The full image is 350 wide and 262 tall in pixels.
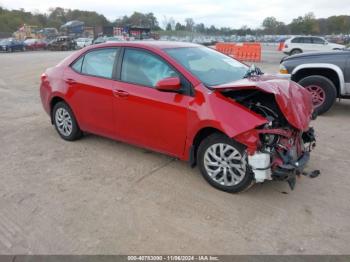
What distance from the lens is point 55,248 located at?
3064mm

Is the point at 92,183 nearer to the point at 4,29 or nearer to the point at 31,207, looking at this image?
the point at 31,207

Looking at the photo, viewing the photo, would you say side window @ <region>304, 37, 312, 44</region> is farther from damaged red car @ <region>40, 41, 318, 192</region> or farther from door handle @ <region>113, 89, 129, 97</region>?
door handle @ <region>113, 89, 129, 97</region>

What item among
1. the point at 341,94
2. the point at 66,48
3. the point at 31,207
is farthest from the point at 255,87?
the point at 66,48

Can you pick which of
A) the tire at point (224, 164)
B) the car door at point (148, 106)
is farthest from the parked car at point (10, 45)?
the tire at point (224, 164)

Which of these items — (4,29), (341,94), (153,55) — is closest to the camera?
(153,55)

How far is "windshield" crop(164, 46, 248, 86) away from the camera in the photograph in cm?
427

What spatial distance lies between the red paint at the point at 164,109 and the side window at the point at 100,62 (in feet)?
0.34

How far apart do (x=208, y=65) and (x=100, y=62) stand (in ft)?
5.23

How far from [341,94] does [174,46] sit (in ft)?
14.0

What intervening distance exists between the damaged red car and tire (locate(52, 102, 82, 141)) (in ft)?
0.67

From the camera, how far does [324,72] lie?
24.4 ft

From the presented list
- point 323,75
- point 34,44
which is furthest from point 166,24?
point 323,75

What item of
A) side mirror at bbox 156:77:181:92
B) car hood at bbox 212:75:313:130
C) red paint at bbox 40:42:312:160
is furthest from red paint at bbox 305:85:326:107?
side mirror at bbox 156:77:181:92

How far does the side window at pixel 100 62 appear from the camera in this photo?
16.1 ft
